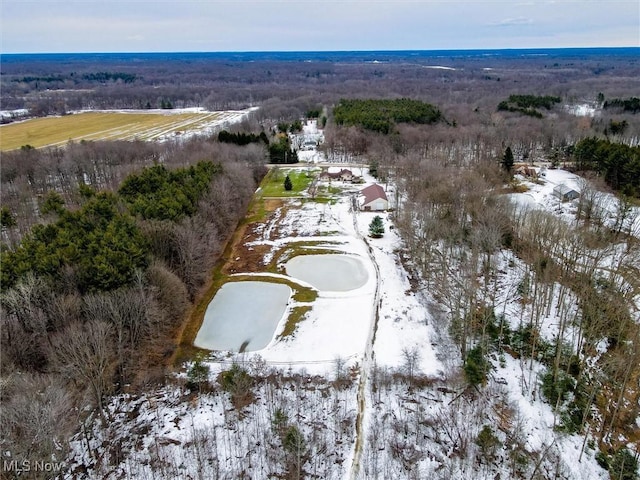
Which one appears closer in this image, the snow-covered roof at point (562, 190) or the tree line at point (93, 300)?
the tree line at point (93, 300)

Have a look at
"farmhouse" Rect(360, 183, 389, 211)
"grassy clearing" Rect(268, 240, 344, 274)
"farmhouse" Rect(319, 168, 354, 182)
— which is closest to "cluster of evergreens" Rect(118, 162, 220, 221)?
"grassy clearing" Rect(268, 240, 344, 274)

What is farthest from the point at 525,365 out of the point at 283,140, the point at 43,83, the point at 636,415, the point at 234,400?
the point at 43,83

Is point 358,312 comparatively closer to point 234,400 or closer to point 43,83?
point 234,400

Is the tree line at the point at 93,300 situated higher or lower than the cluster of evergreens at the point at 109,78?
lower

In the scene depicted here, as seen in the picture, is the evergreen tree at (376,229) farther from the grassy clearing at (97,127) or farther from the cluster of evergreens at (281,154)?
the grassy clearing at (97,127)

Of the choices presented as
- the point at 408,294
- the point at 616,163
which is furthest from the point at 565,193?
the point at 408,294

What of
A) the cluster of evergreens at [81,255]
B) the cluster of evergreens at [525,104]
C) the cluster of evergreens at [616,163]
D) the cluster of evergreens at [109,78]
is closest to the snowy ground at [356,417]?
the cluster of evergreens at [81,255]

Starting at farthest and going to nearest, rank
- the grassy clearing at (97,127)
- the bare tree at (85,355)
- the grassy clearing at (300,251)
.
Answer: the grassy clearing at (97,127), the grassy clearing at (300,251), the bare tree at (85,355)
